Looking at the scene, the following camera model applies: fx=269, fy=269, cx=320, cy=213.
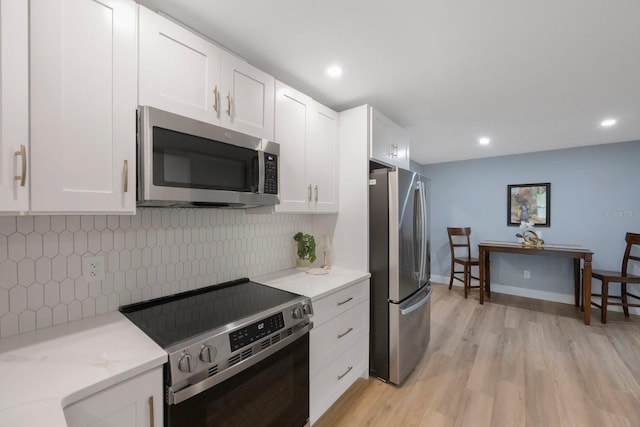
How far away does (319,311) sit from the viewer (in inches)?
65.5

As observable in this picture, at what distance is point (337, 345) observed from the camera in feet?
6.01

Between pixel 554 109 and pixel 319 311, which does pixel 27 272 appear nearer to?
pixel 319 311

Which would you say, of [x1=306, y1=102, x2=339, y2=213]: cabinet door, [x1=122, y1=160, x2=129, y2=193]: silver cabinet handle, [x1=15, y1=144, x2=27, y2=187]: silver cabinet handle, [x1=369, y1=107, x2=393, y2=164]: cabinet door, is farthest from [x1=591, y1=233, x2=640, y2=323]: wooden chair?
[x1=15, y1=144, x2=27, y2=187]: silver cabinet handle

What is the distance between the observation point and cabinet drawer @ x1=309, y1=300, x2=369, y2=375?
5.41 feet

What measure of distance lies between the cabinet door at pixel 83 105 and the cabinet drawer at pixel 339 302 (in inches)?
44.8

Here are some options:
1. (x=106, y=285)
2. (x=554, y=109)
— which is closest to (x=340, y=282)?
(x=106, y=285)

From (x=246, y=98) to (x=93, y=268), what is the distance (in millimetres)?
1161

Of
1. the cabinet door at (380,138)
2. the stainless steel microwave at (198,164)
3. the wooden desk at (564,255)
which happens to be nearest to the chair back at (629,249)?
the wooden desk at (564,255)

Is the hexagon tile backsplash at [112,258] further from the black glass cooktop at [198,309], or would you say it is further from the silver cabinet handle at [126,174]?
the silver cabinet handle at [126,174]

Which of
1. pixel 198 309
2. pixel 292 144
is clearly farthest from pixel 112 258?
pixel 292 144

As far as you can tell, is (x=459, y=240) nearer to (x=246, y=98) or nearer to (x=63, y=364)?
(x=246, y=98)

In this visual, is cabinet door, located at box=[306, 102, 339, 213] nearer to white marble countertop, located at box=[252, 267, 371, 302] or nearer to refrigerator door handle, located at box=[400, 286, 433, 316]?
white marble countertop, located at box=[252, 267, 371, 302]

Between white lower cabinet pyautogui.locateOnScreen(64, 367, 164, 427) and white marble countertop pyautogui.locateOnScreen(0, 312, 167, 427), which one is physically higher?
white marble countertop pyautogui.locateOnScreen(0, 312, 167, 427)

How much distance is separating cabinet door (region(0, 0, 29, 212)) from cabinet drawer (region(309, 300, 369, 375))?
144 centimetres
